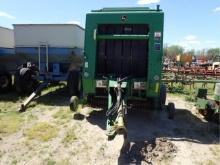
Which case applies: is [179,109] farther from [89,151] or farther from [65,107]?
[89,151]

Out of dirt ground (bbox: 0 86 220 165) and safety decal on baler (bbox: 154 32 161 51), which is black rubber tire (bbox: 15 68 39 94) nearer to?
dirt ground (bbox: 0 86 220 165)

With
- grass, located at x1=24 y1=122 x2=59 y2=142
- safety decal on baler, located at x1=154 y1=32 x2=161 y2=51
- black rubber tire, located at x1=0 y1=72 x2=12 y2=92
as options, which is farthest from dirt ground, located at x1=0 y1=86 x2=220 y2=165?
black rubber tire, located at x1=0 y1=72 x2=12 y2=92

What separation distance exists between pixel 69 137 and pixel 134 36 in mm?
2967

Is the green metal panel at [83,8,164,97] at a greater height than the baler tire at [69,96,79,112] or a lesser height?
greater

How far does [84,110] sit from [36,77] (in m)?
3.47

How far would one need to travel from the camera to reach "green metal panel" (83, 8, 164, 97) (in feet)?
25.6

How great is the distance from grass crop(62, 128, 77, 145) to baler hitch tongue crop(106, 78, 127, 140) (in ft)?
3.54

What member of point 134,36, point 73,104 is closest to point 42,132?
point 73,104

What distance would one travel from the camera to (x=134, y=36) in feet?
26.0

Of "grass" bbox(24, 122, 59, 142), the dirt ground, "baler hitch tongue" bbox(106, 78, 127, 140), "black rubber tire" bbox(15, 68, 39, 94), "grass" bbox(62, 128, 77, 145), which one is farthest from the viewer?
"black rubber tire" bbox(15, 68, 39, 94)

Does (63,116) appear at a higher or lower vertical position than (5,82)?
lower

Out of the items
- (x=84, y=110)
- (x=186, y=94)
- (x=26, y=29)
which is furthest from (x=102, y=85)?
(x=186, y=94)

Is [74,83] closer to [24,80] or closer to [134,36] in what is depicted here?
[24,80]

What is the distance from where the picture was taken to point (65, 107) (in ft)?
33.5
